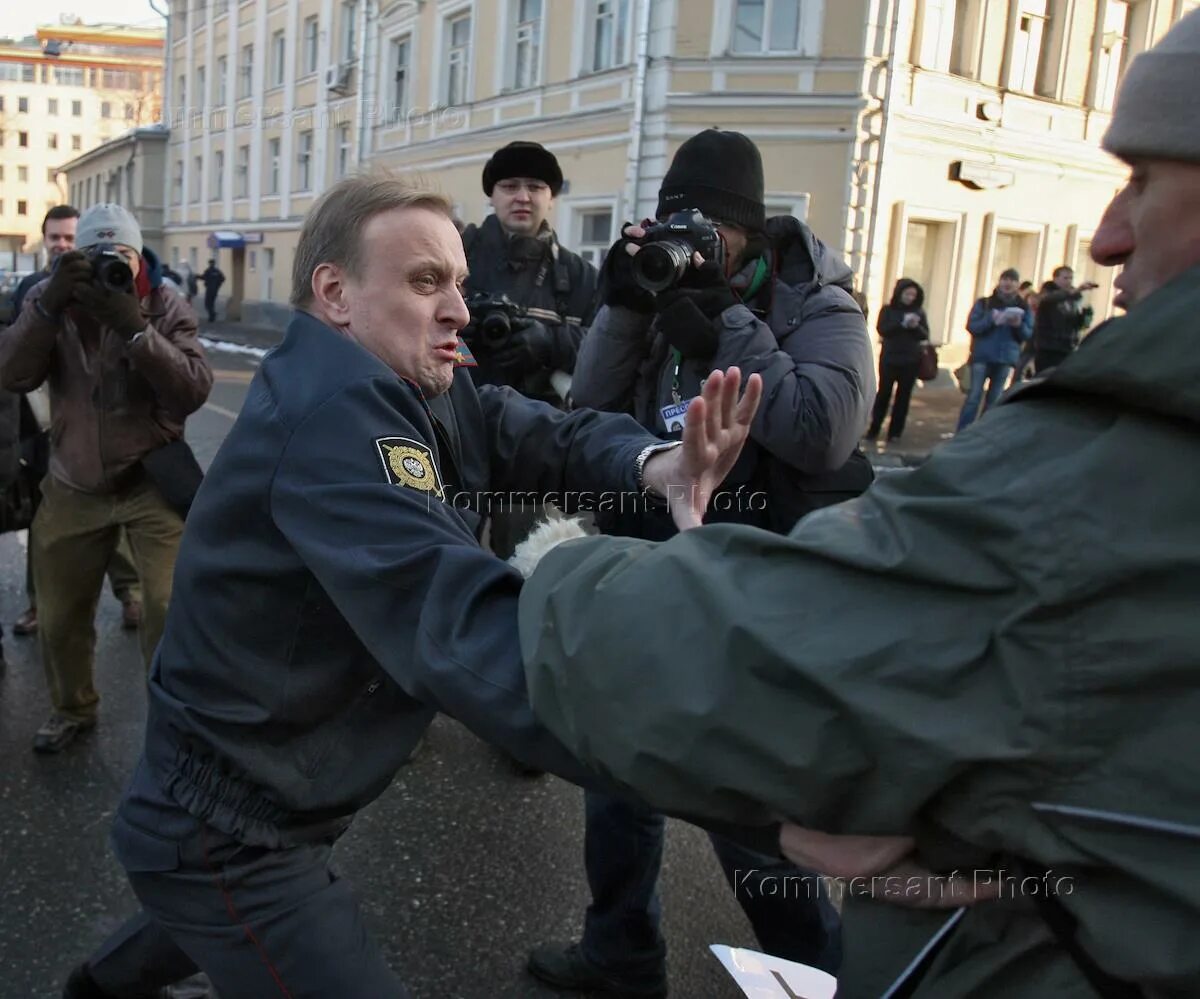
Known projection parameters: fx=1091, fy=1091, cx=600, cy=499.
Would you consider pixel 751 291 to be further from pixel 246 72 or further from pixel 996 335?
pixel 246 72

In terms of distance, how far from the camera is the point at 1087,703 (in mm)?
845

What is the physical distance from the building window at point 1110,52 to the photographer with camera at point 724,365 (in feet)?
61.8

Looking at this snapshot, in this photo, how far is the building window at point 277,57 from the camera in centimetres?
3191

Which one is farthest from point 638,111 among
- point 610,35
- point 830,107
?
point 830,107

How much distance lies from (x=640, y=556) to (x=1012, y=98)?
62.0 feet

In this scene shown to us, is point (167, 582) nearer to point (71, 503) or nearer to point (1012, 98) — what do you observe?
point (71, 503)

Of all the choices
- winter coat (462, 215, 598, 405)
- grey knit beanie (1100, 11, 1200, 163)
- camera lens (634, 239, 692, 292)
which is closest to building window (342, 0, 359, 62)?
winter coat (462, 215, 598, 405)

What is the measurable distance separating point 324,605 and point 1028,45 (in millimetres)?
19315

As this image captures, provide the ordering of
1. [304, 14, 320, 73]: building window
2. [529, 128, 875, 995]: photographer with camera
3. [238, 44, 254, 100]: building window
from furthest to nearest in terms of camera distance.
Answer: [238, 44, 254, 100]: building window
[304, 14, 320, 73]: building window
[529, 128, 875, 995]: photographer with camera

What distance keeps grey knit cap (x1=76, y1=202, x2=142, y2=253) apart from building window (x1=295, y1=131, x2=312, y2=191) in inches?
1075

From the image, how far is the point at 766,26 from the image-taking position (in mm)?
15992

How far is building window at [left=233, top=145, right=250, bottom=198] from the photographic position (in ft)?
112

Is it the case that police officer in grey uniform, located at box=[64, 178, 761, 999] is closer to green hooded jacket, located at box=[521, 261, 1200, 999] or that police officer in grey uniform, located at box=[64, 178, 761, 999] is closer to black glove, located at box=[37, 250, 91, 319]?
green hooded jacket, located at box=[521, 261, 1200, 999]

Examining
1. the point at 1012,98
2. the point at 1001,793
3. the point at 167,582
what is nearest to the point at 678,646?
the point at 1001,793
